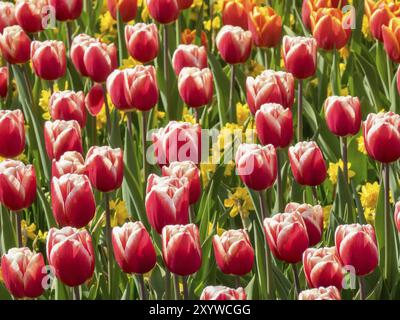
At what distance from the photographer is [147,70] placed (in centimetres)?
376

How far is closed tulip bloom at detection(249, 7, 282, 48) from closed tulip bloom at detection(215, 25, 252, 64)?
0.24 m

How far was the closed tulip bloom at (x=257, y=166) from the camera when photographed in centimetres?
320

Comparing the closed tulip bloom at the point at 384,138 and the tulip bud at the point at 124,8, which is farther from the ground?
the tulip bud at the point at 124,8

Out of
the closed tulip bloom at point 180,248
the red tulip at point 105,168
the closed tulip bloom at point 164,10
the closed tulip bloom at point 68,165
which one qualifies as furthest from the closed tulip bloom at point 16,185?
the closed tulip bloom at point 164,10

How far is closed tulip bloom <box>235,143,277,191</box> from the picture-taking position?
3203mm

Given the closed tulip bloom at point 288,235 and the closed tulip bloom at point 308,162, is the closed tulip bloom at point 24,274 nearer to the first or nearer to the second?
the closed tulip bloom at point 288,235

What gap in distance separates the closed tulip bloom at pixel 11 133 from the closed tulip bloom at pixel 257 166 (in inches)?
29.9

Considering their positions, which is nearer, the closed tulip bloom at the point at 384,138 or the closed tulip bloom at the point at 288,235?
the closed tulip bloom at the point at 288,235

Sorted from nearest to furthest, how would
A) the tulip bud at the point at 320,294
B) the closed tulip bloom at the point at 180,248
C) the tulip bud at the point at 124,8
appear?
the tulip bud at the point at 320,294
the closed tulip bloom at the point at 180,248
the tulip bud at the point at 124,8

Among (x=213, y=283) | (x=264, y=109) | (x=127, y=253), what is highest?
(x=264, y=109)

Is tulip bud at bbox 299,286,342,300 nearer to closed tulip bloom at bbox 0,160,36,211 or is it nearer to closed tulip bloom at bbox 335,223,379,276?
closed tulip bloom at bbox 335,223,379,276

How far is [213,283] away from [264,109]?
1.78ft
